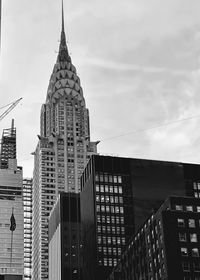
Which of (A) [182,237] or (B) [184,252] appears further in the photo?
(A) [182,237]

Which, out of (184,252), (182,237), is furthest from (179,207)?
(184,252)

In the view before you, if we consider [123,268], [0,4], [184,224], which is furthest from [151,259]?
[0,4]

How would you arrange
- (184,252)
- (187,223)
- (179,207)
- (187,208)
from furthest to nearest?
(187,208) < (179,207) < (187,223) < (184,252)

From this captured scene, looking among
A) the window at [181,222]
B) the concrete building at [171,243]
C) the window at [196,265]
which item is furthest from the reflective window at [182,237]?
the window at [196,265]

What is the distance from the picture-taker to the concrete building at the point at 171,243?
14688cm

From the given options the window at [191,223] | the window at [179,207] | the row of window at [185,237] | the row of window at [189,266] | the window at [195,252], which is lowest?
the row of window at [189,266]

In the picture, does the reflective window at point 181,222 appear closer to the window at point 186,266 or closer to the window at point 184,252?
the window at point 184,252

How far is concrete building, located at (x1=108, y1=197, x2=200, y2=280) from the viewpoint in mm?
146875

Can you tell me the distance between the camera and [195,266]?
14750 cm

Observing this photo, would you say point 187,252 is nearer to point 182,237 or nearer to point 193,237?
point 182,237

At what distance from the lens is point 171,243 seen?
489 feet

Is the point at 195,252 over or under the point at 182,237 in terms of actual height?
under

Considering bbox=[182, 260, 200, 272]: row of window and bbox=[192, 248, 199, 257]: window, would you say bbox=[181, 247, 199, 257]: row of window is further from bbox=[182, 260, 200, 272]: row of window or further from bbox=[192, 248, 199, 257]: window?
Result: bbox=[182, 260, 200, 272]: row of window

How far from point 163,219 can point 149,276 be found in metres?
18.9
